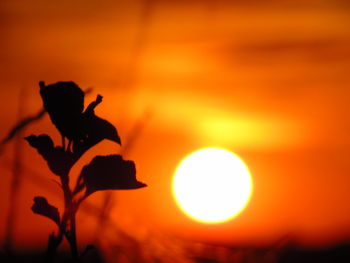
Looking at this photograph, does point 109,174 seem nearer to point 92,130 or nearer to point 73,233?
point 92,130

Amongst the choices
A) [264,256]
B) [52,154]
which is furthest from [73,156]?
[264,256]

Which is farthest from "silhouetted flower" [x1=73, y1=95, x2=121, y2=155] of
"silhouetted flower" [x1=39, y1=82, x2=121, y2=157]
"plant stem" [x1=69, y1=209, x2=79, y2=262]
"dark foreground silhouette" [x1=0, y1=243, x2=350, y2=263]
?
"dark foreground silhouette" [x1=0, y1=243, x2=350, y2=263]

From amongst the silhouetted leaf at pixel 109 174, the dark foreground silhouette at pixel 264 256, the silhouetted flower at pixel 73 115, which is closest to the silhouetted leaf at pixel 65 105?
the silhouetted flower at pixel 73 115

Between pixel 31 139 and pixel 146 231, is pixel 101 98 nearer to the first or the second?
pixel 31 139

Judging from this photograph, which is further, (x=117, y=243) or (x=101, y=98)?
(x=117, y=243)

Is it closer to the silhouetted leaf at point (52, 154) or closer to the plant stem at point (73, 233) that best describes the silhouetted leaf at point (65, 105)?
the silhouetted leaf at point (52, 154)

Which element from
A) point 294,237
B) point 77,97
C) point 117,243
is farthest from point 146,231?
point 77,97

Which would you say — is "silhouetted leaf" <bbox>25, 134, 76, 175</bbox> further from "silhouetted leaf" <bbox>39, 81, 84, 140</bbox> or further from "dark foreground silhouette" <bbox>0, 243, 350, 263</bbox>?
"dark foreground silhouette" <bbox>0, 243, 350, 263</bbox>
